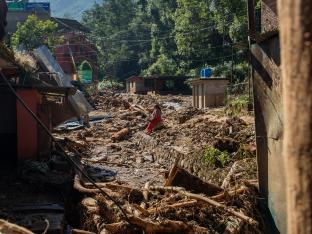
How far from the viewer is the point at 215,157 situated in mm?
12219

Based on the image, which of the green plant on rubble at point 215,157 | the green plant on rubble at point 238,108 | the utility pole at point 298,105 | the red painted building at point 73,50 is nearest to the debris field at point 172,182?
the green plant on rubble at point 215,157

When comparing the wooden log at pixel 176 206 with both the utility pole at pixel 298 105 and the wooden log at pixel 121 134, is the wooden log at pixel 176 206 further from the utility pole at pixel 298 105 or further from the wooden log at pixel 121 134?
the wooden log at pixel 121 134

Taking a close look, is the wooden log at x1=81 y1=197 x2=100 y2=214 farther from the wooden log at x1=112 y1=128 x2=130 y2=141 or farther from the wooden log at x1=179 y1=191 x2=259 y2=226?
the wooden log at x1=112 y1=128 x2=130 y2=141

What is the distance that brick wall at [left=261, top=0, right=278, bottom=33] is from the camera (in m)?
8.04

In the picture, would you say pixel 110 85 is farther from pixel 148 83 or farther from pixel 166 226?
pixel 166 226

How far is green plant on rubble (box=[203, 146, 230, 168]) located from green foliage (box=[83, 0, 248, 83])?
884 cm

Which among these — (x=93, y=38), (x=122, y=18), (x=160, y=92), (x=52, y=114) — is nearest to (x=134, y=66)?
(x=93, y=38)

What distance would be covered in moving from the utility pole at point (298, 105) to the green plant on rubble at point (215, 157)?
32.9 feet

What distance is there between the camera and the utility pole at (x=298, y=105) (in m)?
1.72

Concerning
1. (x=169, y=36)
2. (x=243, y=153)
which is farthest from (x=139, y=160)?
(x=169, y=36)

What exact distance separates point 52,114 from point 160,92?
1424 inches

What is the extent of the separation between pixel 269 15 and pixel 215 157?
4928 millimetres

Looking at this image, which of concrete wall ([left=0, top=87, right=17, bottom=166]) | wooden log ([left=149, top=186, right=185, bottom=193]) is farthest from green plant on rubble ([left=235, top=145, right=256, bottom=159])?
concrete wall ([left=0, top=87, right=17, bottom=166])

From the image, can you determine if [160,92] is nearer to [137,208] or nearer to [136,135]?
[136,135]
